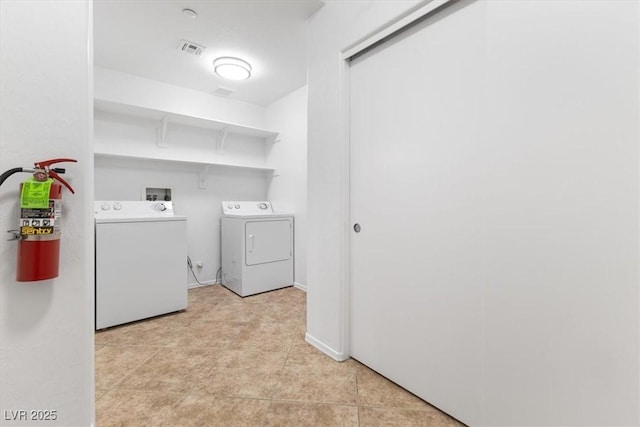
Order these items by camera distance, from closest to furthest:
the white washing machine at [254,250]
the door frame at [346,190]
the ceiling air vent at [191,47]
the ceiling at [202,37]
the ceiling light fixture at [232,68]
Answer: the door frame at [346,190] < the ceiling at [202,37] < the ceiling air vent at [191,47] < the ceiling light fixture at [232,68] < the white washing machine at [254,250]

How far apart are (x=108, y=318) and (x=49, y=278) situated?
170cm

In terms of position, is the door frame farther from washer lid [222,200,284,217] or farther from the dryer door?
washer lid [222,200,284,217]

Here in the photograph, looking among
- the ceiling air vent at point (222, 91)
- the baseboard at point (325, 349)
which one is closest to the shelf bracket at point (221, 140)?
the ceiling air vent at point (222, 91)

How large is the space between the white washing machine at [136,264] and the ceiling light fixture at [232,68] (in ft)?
5.01

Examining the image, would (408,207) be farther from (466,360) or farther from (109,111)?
(109,111)

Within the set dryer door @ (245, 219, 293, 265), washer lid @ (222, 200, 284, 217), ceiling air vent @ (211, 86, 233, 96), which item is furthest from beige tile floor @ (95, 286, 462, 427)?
ceiling air vent @ (211, 86, 233, 96)

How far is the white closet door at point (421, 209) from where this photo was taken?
121cm

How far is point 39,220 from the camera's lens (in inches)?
32.6

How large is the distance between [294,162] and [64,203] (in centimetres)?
256

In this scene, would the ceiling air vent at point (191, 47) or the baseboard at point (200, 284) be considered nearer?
the ceiling air vent at point (191, 47)

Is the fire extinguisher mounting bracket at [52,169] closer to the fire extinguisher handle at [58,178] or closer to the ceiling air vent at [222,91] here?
the fire extinguisher handle at [58,178]

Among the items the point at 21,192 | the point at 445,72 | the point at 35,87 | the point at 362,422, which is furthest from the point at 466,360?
the point at 35,87

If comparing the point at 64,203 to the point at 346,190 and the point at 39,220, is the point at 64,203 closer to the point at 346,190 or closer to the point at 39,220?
the point at 39,220

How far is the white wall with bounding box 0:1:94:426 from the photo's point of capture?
2.77ft
